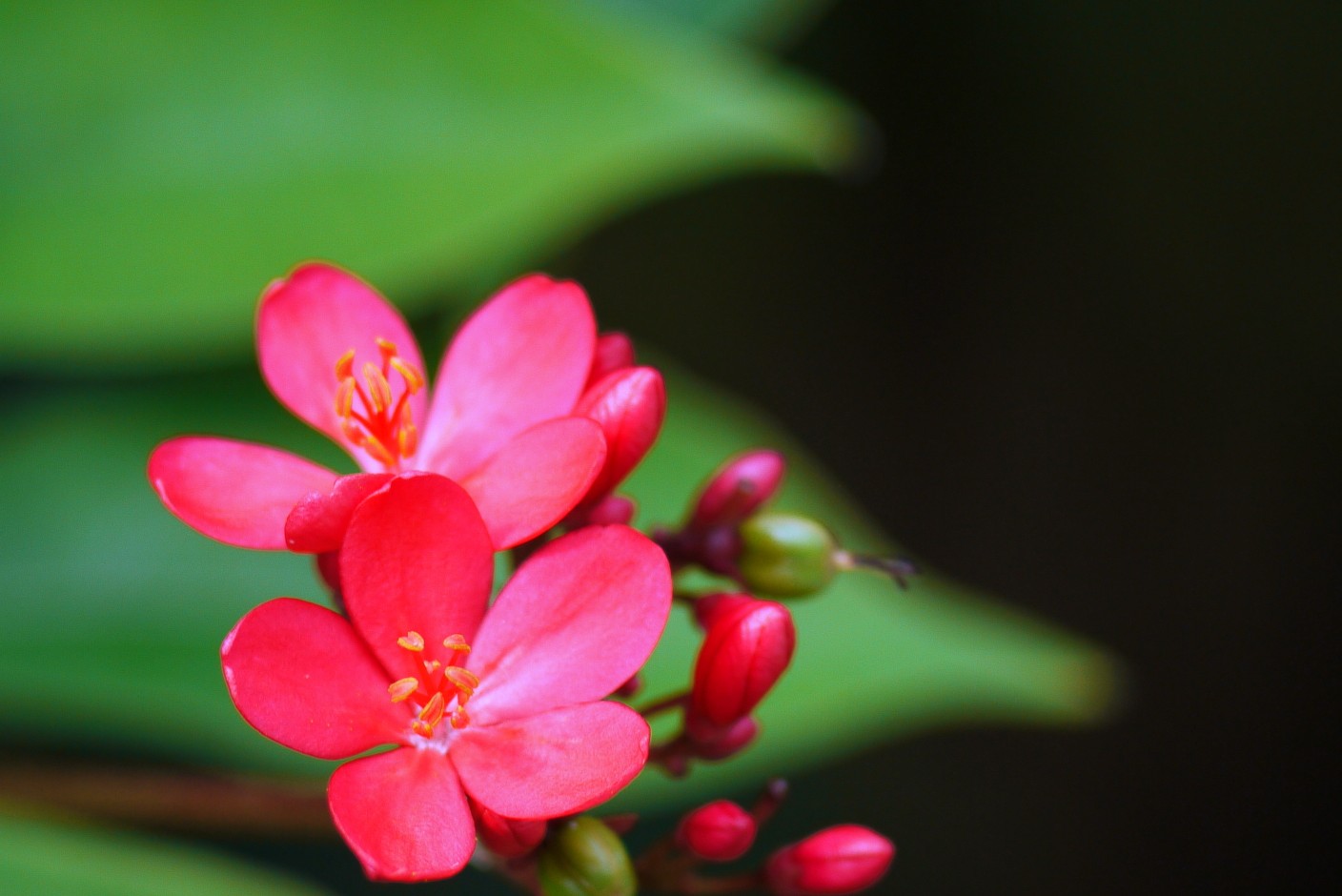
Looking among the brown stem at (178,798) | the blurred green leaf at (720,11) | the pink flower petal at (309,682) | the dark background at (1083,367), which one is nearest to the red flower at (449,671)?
the pink flower petal at (309,682)

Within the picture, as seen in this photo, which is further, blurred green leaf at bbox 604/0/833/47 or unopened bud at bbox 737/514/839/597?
blurred green leaf at bbox 604/0/833/47

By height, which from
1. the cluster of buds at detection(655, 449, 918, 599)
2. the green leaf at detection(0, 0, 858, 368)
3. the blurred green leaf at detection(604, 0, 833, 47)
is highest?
the blurred green leaf at detection(604, 0, 833, 47)

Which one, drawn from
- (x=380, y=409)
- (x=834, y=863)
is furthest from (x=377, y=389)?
(x=834, y=863)

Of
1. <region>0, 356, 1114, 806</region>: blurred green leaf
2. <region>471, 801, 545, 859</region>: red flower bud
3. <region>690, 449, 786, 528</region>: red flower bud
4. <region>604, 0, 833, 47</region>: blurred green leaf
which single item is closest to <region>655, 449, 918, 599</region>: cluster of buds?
<region>690, 449, 786, 528</region>: red flower bud

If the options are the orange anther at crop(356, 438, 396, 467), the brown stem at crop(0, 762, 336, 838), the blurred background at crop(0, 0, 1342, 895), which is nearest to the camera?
the orange anther at crop(356, 438, 396, 467)

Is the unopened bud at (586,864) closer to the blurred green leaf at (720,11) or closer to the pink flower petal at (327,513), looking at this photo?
the pink flower petal at (327,513)

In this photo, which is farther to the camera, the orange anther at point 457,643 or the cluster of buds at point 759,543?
the cluster of buds at point 759,543

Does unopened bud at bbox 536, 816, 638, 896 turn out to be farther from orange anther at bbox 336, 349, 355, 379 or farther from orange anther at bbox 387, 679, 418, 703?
orange anther at bbox 336, 349, 355, 379

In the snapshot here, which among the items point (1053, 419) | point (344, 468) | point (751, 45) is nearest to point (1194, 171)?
point (1053, 419)
